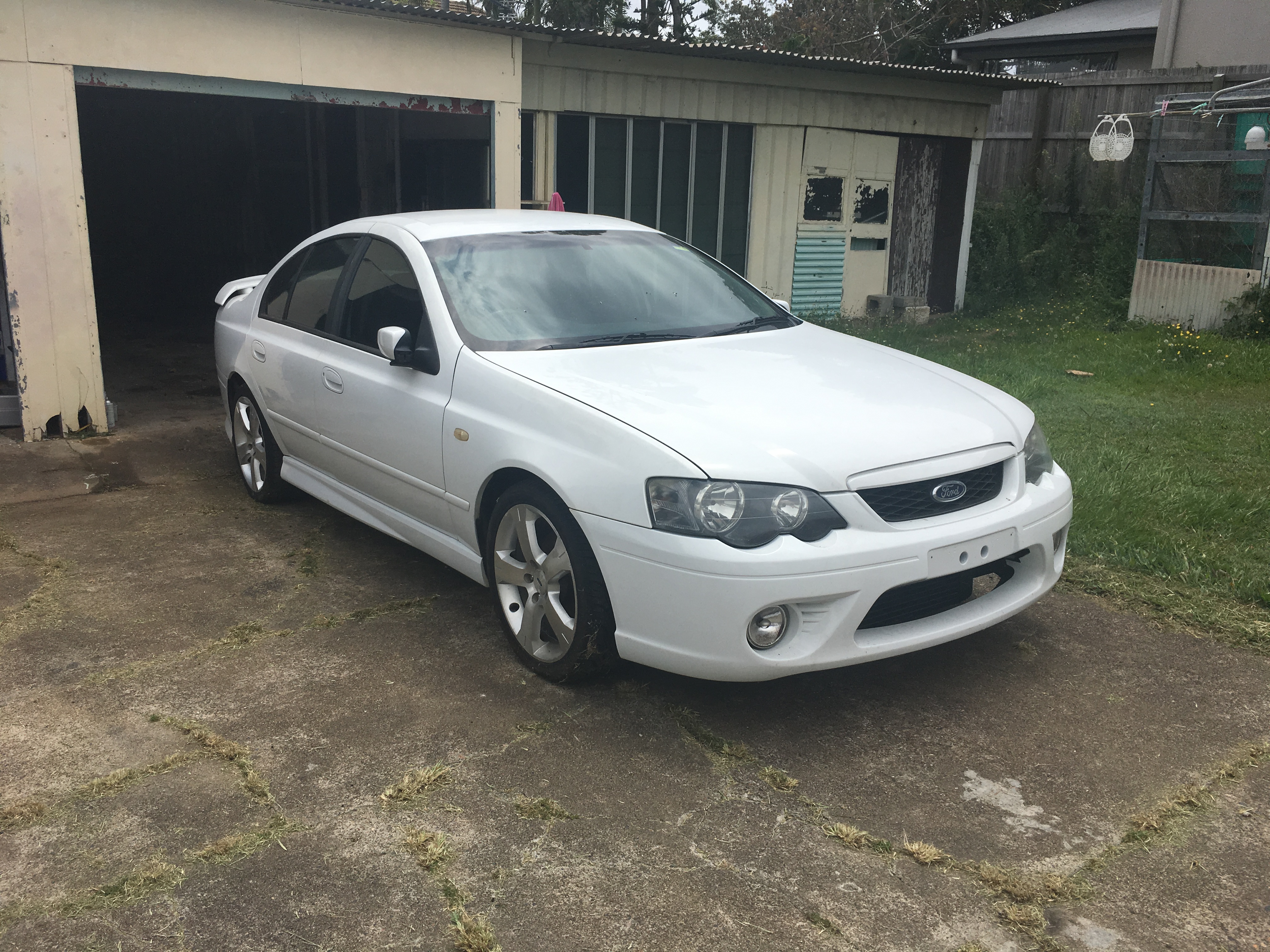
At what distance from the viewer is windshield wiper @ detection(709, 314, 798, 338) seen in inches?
177

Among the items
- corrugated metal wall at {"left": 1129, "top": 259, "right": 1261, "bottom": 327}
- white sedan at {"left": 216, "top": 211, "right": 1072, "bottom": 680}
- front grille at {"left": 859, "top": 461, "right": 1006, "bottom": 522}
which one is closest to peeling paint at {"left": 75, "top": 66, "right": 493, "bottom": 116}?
white sedan at {"left": 216, "top": 211, "right": 1072, "bottom": 680}

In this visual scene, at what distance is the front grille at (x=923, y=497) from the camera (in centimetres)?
333

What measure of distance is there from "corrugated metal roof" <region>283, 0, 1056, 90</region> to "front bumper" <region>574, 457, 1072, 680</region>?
19.1 ft

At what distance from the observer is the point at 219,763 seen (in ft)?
10.8

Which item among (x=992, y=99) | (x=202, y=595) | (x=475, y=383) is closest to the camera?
(x=475, y=383)

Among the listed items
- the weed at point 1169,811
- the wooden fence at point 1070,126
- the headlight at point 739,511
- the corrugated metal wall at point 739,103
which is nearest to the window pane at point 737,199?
the corrugated metal wall at point 739,103

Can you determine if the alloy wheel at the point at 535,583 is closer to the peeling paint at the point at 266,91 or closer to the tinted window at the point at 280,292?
the tinted window at the point at 280,292

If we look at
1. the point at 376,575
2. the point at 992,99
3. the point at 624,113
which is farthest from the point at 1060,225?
the point at 376,575

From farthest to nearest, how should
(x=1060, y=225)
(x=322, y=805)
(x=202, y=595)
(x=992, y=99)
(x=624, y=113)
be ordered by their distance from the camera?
(x=1060, y=225)
(x=992, y=99)
(x=624, y=113)
(x=202, y=595)
(x=322, y=805)

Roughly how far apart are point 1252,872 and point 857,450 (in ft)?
4.98

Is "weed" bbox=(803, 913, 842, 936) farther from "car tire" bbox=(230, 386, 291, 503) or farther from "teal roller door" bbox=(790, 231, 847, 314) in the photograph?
"teal roller door" bbox=(790, 231, 847, 314)

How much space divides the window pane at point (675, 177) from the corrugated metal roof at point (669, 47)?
0.76 m

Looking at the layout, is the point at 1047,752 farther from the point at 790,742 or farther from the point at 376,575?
the point at 376,575

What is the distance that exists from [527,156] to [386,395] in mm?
6234
